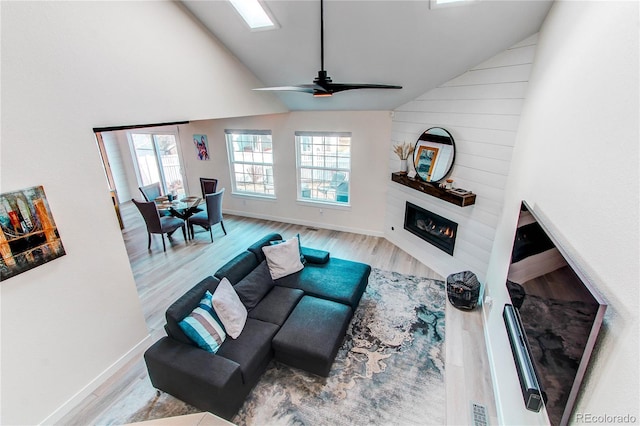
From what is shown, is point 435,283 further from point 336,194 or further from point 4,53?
point 4,53

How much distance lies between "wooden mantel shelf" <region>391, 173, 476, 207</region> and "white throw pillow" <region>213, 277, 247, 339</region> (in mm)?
2952

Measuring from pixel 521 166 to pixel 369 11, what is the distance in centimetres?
217

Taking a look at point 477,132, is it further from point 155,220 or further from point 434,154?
point 155,220

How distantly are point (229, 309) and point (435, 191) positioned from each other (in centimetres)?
310

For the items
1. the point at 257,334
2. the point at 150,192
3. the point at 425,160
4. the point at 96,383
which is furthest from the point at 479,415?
the point at 150,192

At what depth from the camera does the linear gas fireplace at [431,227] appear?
4.27m

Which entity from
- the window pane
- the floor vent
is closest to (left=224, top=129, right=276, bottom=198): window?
the window pane

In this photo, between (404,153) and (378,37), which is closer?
(378,37)

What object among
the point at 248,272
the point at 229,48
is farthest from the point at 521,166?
the point at 229,48

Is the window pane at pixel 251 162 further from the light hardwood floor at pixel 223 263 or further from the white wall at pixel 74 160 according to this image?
the white wall at pixel 74 160

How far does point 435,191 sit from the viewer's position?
13.3 ft

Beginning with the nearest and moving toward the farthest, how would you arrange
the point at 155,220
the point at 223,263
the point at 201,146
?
the point at 223,263, the point at 155,220, the point at 201,146

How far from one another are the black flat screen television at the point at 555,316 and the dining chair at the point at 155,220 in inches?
216

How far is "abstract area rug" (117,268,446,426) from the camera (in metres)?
2.48
